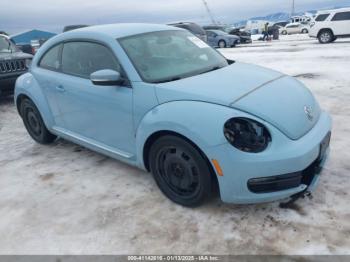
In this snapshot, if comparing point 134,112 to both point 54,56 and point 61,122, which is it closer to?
point 61,122

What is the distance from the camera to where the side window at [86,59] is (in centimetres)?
341

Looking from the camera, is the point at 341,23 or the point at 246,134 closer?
the point at 246,134

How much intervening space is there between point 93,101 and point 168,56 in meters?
0.93

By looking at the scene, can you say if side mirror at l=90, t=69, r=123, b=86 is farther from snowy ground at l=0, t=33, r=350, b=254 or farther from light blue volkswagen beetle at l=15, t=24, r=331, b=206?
snowy ground at l=0, t=33, r=350, b=254

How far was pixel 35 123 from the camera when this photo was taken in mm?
4852

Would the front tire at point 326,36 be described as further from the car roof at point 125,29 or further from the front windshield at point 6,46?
the car roof at point 125,29

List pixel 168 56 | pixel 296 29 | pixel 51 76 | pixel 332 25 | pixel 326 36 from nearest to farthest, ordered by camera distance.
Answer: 1. pixel 168 56
2. pixel 51 76
3. pixel 332 25
4. pixel 326 36
5. pixel 296 29

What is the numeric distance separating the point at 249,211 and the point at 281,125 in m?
0.84

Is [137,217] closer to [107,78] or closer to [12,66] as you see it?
[107,78]

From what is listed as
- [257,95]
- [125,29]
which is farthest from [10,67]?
[257,95]

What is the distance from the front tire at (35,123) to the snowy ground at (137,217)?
63 centimetres

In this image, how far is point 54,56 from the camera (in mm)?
4230

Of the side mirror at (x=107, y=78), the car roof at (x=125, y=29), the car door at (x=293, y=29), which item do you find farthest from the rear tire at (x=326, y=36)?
the car door at (x=293, y=29)

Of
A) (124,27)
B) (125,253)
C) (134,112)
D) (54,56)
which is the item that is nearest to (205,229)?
(125,253)
